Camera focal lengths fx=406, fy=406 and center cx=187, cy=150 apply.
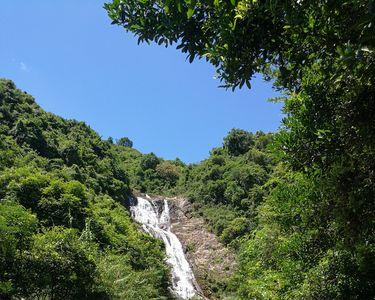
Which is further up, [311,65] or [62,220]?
[62,220]

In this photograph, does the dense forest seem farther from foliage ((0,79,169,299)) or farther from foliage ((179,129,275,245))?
foliage ((179,129,275,245))

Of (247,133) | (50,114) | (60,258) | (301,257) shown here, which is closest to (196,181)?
(247,133)

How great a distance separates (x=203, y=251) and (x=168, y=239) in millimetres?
3871

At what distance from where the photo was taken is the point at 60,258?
14.1 meters

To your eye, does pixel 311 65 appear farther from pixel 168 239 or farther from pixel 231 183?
pixel 231 183

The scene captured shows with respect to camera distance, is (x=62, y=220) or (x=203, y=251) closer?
(x=62, y=220)

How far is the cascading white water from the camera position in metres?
32.9

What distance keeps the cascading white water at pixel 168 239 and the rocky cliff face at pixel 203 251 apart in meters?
0.76

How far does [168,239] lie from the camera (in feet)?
137

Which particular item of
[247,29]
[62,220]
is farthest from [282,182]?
[62,220]

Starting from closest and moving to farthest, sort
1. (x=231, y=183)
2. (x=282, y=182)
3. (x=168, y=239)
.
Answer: (x=282, y=182)
(x=168, y=239)
(x=231, y=183)

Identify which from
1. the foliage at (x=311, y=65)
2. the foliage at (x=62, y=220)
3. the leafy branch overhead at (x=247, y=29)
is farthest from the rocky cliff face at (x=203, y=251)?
the leafy branch overhead at (x=247, y=29)

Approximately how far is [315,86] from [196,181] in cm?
5318

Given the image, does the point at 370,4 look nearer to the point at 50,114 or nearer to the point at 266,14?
the point at 266,14
